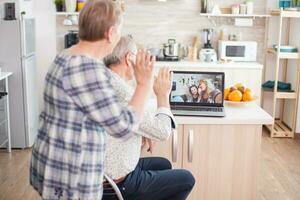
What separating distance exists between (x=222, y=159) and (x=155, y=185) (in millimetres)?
637

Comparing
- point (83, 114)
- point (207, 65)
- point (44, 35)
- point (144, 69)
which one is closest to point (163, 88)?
point (144, 69)

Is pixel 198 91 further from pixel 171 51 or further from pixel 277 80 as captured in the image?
pixel 277 80

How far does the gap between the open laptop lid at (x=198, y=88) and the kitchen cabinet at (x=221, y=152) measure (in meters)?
0.13

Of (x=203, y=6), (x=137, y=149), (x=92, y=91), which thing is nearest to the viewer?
(x=92, y=91)

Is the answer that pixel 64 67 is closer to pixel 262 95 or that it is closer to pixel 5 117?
pixel 5 117

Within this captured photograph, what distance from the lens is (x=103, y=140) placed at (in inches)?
58.4

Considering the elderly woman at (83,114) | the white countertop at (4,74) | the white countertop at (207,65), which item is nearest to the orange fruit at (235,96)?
the elderly woman at (83,114)

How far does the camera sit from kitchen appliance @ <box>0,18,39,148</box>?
13.1ft

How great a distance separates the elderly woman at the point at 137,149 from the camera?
1.84 metres

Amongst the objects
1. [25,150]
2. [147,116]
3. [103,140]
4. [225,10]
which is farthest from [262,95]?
[103,140]

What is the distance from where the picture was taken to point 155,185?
195cm

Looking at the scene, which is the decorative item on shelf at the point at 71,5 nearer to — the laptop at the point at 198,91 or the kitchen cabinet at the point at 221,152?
the laptop at the point at 198,91

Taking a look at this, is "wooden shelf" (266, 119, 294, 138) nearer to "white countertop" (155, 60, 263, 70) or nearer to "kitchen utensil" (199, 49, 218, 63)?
"white countertop" (155, 60, 263, 70)

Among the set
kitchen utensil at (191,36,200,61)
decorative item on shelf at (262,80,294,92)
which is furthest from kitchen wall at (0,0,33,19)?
decorative item on shelf at (262,80,294,92)
